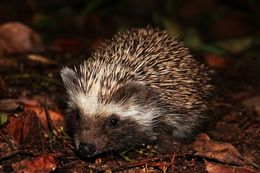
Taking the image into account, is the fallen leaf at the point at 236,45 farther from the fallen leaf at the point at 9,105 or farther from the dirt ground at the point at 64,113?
the fallen leaf at the point at 9,105

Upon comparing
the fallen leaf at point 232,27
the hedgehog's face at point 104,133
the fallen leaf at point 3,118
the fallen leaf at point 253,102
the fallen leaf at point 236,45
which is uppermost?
the fallen leaf at point 232,27

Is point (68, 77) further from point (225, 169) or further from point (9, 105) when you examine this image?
point (225, 169)

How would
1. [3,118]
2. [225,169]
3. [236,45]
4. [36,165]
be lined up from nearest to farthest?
1. [36,165]
2. [225,169]
3. [3,118]
4. [236,45]

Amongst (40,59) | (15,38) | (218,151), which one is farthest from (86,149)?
(15,38)

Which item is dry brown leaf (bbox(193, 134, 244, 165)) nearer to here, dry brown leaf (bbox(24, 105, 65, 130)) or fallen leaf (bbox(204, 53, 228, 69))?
dry brown leaf (bbox(24, 105, 65, 130))

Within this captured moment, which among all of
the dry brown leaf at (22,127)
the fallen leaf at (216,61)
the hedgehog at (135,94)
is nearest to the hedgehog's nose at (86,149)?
the hedgehog at (135,94)
